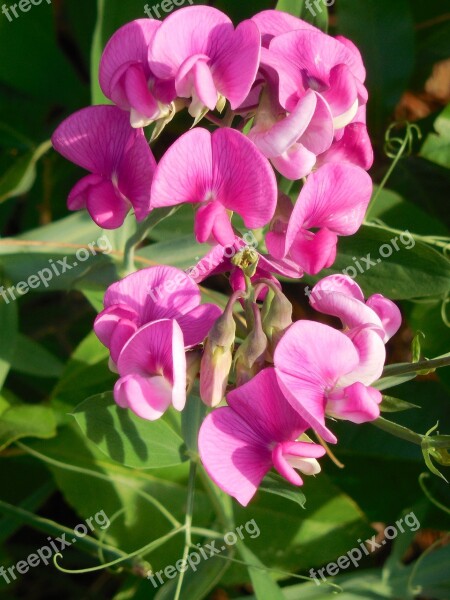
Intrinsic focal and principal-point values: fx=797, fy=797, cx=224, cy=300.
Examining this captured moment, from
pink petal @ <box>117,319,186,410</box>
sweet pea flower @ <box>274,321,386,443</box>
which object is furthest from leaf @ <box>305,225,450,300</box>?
pink petal @ <box>117,319,186,410</box>

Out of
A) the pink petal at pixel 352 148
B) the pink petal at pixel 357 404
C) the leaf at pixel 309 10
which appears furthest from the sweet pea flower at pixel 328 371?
the leaf at pixel 309 10

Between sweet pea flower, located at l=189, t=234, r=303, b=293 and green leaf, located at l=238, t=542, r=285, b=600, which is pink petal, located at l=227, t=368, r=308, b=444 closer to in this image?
sweet pea flower, located at l=189, t=234, r=303, b=293

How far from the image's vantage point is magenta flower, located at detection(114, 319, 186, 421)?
80cm

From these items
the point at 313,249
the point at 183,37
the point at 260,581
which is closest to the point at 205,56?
the point at 183,37

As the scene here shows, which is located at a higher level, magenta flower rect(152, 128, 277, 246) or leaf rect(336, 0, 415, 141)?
magenta flower rect(152, 128, 277, 246)

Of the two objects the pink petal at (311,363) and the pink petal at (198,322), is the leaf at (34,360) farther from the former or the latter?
the pink petal at (311,363)

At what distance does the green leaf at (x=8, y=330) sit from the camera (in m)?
1.24

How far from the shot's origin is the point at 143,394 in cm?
84

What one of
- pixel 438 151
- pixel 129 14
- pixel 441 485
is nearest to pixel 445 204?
pixel 438 151

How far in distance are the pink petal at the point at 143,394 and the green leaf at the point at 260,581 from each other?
36 centimetres

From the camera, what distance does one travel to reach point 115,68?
35.6 inches

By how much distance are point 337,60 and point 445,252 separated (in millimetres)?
535

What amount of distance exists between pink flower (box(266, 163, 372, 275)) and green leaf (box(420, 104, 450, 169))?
0.50 meters

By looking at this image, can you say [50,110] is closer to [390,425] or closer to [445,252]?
[445,252]
